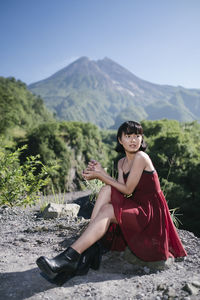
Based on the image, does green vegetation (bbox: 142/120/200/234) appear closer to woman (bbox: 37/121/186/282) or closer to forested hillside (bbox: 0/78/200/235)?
forested hillside (bbox: 0/78/200/235)

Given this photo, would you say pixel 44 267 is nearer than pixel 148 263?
Yes

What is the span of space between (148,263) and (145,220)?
453 mm

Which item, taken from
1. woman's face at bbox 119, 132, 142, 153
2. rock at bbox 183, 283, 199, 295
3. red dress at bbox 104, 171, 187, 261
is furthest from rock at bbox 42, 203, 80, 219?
rock at bbox 183, 283, 199, 295

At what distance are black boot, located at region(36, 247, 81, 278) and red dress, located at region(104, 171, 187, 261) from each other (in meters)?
0.50

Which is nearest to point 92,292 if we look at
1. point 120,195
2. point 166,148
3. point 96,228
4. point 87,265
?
point 87,265

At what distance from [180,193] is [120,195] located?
12101 millimetres

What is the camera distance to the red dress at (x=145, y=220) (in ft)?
7.70

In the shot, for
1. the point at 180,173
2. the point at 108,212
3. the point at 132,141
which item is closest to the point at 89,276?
the point at 108,212

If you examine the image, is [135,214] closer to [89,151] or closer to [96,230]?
[96,230]

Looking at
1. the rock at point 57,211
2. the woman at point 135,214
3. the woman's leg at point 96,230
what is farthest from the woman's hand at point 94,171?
the rock at point 57,211

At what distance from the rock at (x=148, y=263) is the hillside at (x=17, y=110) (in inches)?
901

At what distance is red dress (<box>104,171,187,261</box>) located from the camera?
7.70 feet

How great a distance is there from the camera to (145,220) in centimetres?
238

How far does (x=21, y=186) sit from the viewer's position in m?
4.28
